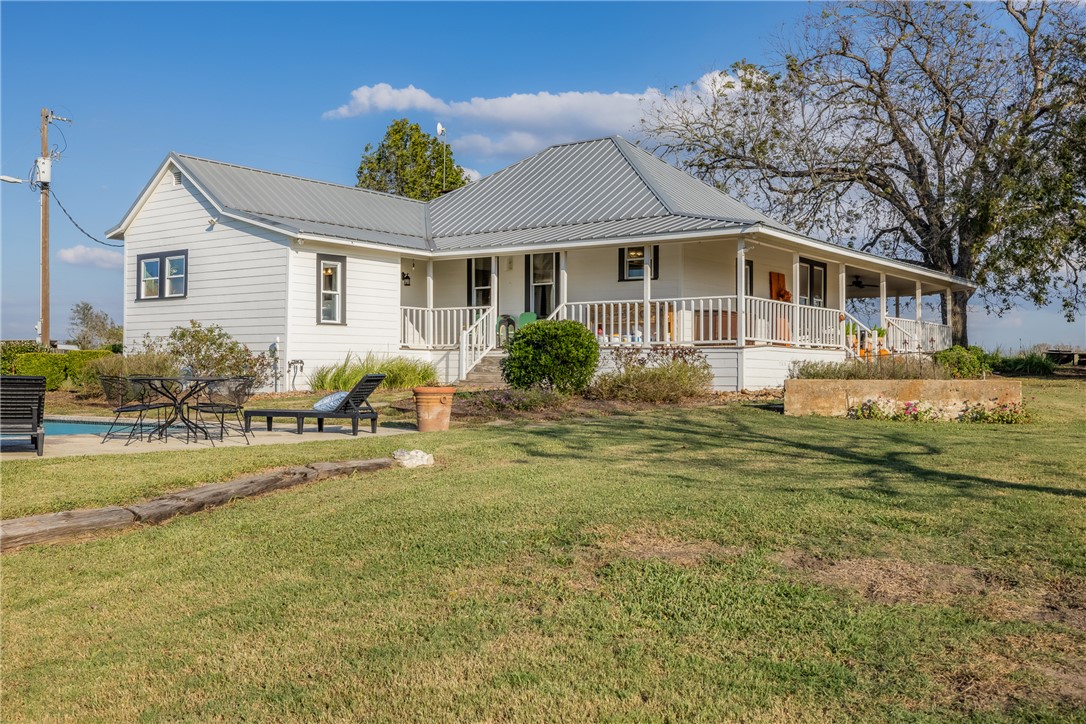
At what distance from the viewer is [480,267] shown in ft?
75.5

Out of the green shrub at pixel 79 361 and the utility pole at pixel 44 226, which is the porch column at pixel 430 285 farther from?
the utility pole at pixel 44 226

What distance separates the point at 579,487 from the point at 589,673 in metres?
3.53

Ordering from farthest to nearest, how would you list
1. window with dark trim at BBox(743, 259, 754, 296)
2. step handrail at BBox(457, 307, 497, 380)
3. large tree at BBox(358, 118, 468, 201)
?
large tree at BBox(358, 118, 468, 201) → window with dark trim at BBox(743, 259, 754, 296) → step handrail at BBox(457, 307, 497, 380)

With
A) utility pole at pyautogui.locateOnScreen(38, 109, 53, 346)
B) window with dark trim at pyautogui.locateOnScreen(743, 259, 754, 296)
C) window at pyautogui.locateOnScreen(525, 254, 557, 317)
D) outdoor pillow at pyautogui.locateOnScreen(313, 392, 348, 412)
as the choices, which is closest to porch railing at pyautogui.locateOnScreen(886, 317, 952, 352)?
window with dark trim at pyautogui.locateOnScreen(743, 259, 754, 296)

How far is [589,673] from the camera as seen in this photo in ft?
11.6

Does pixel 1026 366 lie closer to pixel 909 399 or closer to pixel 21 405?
pixel 909 399

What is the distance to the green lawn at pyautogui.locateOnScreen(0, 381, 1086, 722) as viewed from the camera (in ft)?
11.1

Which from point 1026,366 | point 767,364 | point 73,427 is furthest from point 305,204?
point 1026,366

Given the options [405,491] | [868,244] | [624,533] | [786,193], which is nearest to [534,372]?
[405,491]

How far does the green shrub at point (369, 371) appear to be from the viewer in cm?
1925

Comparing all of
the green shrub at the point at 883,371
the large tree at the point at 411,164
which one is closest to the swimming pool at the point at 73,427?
the green shrub at the point at 883,371

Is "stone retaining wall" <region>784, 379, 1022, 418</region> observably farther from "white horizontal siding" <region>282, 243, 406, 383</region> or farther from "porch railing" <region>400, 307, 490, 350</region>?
"white horizontal siding" <region>282, 243, 406, 383</region>

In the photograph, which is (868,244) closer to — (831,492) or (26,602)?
(831,492)

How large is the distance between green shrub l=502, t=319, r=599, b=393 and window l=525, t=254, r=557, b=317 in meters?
7.02
